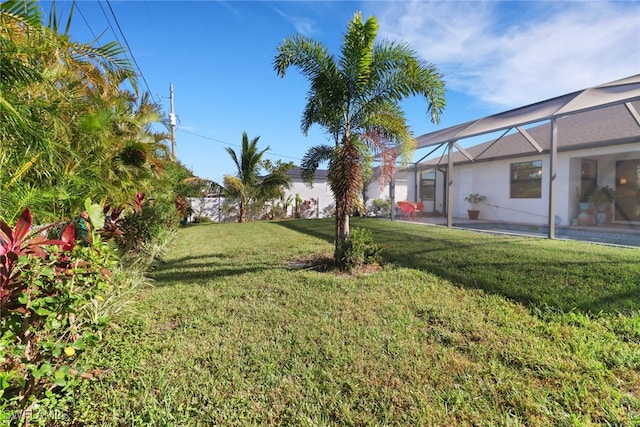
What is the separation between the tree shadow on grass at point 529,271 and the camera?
12.4ft

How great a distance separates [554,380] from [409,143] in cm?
464

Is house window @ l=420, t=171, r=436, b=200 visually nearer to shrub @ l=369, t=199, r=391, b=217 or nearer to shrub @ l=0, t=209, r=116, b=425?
shrub @ l=369, t=199, r=391, b=217

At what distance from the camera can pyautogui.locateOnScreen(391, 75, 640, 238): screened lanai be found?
711 cm

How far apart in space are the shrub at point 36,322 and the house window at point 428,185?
16.3 m

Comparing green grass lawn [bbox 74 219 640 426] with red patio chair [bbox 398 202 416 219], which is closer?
green grass lawn [bbox 74 219 640 426]

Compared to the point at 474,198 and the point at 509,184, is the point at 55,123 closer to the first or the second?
the point at 509,184

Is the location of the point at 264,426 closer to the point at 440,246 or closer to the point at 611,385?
the point at 611,385

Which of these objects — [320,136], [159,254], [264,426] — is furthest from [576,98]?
[159,254]

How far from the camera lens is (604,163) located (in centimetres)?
1085

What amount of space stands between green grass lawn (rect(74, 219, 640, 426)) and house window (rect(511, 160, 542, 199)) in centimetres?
803

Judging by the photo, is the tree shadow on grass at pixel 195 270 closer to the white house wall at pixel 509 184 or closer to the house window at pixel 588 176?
the white house wall at pixel 509 184

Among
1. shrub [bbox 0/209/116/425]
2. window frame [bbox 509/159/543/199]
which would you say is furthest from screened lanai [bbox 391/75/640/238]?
shrub [bbox 0/209/116/425]

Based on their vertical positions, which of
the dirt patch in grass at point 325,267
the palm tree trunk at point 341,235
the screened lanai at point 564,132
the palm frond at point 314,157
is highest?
the screened lanai at point 564,132

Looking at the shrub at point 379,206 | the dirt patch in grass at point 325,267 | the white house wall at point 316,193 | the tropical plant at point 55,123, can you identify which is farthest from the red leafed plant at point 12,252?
the white house wall at point 316,193
